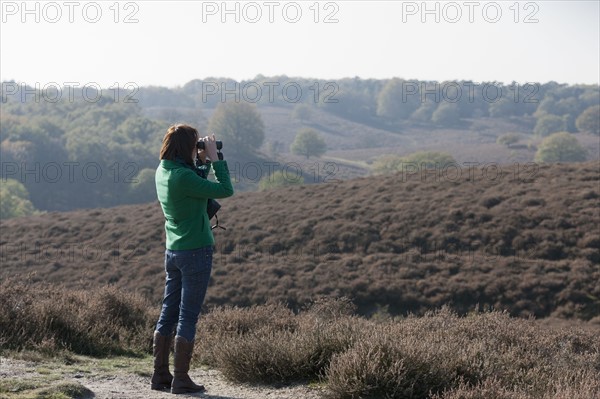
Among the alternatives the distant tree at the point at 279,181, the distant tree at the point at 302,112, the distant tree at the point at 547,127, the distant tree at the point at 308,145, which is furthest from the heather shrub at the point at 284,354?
the distant tree at the point at 302,112

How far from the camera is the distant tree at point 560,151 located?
99.9 metres

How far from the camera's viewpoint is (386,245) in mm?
29359

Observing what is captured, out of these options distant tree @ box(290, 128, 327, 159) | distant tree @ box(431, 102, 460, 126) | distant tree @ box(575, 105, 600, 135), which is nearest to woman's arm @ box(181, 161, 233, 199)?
distant tree @ box(290, 128, 327, 159)

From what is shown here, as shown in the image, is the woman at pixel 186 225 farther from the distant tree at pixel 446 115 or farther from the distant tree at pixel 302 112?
the distant tree at pixel 446 115

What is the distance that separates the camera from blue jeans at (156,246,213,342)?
5273 mm

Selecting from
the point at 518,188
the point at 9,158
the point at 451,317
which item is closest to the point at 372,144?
the point at 9,158

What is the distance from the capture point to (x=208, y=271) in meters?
5.38

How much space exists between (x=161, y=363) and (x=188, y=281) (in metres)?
0.77

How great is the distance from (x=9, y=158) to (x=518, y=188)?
3172 inches

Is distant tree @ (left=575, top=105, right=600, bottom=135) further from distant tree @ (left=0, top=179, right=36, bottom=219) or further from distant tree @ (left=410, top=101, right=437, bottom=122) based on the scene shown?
distant tree @ (left=0, top=179, right=36, bottom=219)

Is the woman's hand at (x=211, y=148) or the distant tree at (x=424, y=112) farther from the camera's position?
the distant tree at (x=424, y=112)

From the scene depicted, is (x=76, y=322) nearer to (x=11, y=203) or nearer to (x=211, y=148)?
(x=211, y=148)

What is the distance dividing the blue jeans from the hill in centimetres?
1832

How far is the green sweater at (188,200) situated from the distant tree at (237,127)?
379 feet
